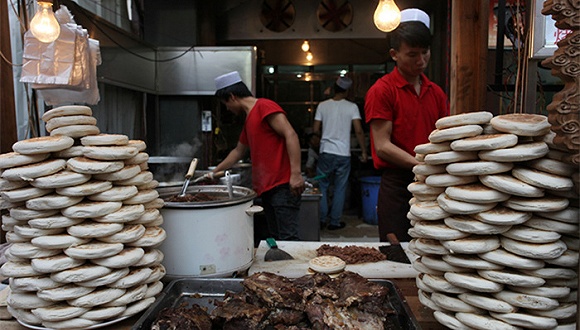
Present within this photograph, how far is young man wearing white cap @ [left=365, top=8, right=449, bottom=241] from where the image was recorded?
3076mm

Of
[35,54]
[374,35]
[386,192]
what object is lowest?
[386,192]

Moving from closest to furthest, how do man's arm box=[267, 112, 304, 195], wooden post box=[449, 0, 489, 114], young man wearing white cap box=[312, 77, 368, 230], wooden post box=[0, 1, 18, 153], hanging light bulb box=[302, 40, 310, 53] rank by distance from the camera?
wooden post box=[449, 0, 489, 114]
wooden post box=[0, 1, 18, 153]
man's arm box=[267, 112, 304, 195]
young man wearing white cap box=[312, 77, 368, 230]
hanging light bulb box=[302, 40, 310, 53]

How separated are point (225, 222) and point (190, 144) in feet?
17.1

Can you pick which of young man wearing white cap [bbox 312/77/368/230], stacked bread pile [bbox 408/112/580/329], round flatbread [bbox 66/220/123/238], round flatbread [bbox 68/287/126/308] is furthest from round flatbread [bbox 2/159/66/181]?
young man wearing white cap [bbox 312/77/368/230]

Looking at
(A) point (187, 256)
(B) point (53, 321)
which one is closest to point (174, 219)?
(A) point (187, 256)

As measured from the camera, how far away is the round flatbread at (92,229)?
1541 mm

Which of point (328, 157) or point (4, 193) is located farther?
point (328, 157)

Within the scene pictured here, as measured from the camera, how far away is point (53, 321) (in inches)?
60.5

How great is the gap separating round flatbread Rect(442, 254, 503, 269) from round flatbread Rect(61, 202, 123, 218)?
4.32 feet

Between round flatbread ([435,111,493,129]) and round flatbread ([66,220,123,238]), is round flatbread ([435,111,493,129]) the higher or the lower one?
the higher one

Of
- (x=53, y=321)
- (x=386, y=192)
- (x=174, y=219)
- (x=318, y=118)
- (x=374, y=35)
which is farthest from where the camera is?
(x=374, y=35)

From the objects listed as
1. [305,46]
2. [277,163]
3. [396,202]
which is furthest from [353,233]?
[305,46]

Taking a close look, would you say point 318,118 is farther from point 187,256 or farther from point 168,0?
point 187,256

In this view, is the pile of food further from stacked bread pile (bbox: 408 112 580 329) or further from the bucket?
the bucket
